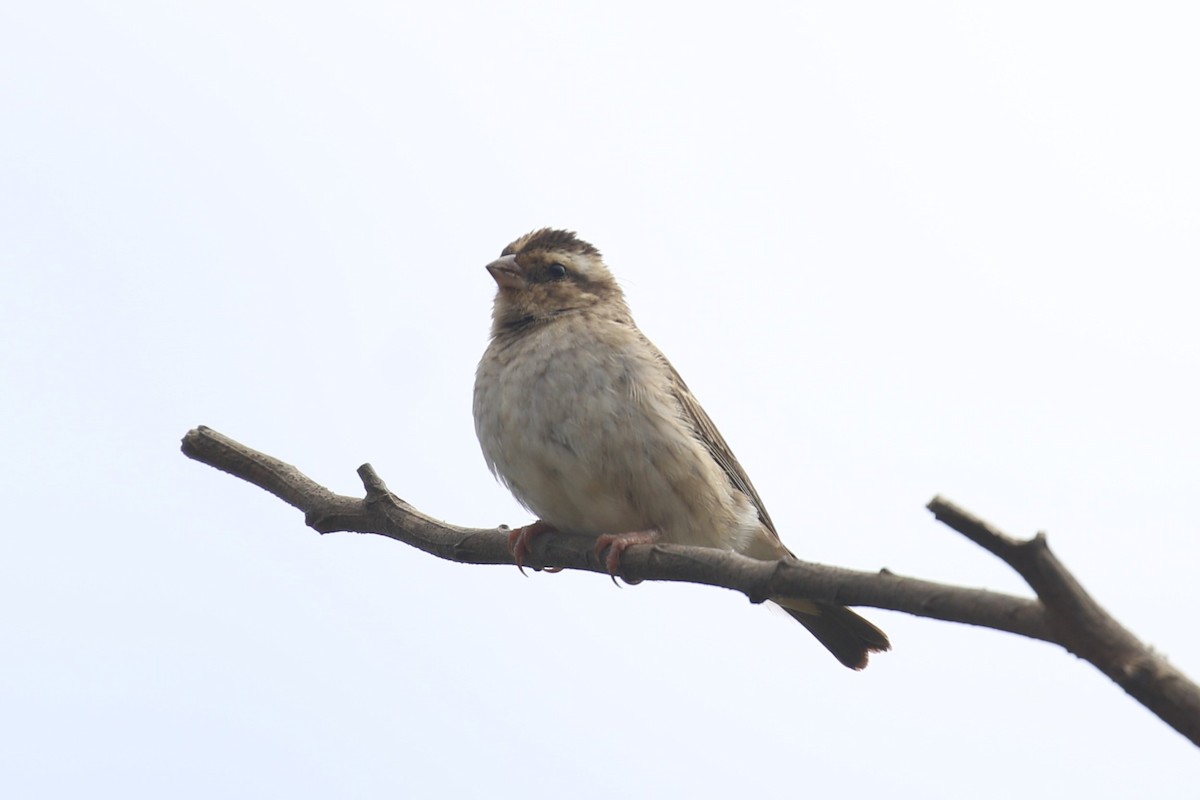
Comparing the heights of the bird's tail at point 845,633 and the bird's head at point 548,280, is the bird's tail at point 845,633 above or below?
below

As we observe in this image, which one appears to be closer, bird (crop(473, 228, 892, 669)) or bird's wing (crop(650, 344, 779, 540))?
bird (crop(473, 228, 892, 669))

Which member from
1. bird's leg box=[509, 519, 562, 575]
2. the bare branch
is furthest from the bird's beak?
the bare branch

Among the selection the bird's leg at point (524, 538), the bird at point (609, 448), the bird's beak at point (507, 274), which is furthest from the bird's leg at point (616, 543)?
the bird's beak at point (507, 274)

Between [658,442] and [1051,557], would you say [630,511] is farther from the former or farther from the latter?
[1051,557]

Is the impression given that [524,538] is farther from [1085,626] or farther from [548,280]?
[1085,626]

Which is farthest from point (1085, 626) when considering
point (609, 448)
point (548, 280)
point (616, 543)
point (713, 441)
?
point (548, 280)

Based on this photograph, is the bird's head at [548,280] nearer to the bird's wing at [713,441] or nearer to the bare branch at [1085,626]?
the bird's wing at [713,441]

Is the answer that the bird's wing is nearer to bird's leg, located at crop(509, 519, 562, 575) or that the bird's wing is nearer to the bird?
the bird

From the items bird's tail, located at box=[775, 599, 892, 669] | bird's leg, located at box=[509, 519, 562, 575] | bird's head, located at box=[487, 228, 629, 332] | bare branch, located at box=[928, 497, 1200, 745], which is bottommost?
bare branch, located at box=[928, 497, 1200, 745]
